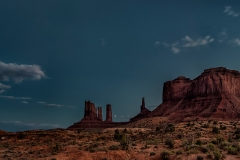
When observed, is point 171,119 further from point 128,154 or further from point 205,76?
point 128,154

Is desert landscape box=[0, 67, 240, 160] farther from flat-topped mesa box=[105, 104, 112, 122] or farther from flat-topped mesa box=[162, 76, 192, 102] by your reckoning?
flat-topped mesa box=[105, 104, 112, 122]

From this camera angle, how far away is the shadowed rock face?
73312mm

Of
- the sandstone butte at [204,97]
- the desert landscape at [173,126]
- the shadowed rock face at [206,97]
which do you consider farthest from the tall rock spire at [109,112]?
→ the shadowed rock face at [206,97]

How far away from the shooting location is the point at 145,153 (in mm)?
19562

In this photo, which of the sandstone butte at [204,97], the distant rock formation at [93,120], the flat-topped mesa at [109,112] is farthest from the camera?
the flat-topped mesa at [109,112]

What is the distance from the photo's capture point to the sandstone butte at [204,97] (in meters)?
72.8

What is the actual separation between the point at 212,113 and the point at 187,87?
28738mm

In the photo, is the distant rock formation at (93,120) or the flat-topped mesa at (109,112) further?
the flat-topped mesa at (109,112)

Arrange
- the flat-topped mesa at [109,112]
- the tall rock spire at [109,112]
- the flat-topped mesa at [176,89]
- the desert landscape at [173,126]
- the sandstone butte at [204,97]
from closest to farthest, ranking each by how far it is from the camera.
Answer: the desert landscape at [173,126] < the sandstone butte at [204,97] < the flat-topped mesa at [176,89] < the flat-topped mesa at [109,112] < the tall rock spire at [109,112]

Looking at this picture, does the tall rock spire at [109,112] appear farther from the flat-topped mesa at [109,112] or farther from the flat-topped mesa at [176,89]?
the flat-topped mesa at [176,89]

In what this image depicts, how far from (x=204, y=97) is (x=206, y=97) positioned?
27.4 inches

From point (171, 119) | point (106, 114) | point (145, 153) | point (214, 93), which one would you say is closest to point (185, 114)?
point (171, 119)

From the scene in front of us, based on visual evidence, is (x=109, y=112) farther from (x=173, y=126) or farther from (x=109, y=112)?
(x=173, y=126)

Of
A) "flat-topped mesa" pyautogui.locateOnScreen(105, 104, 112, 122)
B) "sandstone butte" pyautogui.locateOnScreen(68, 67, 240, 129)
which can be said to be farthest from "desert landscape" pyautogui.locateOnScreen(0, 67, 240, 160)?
"flat-topped mesa" pyautogui.locateOnScreen(105, 104, 112, 122)
